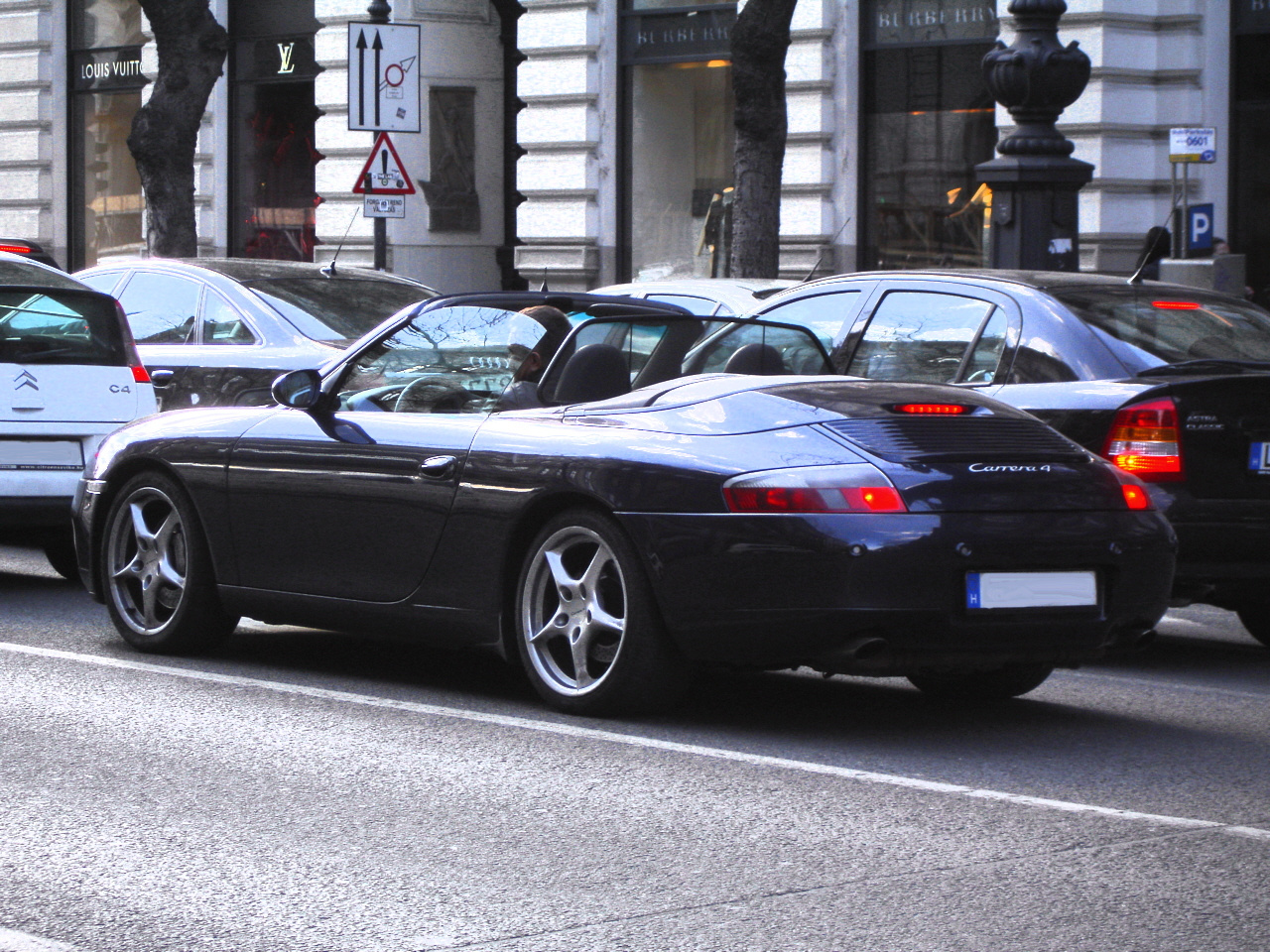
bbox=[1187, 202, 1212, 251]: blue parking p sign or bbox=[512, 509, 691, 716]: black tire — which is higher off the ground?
bbox=[1187, 202, 1212, 251]: blue parking p sign

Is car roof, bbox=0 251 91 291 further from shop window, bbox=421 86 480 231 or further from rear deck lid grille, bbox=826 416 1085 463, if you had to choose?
shop window, bbox=421 86 480 231

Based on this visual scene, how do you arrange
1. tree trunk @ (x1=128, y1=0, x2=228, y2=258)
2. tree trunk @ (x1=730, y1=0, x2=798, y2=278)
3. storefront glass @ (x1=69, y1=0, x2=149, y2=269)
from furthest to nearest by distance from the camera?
storefront glass @ (x1=69, y1=0, x2=149, y2=269) → tree trunk @ (x1=128, y1=0, x2=228, y2=258) → tree trunk @ (x1=730, y1=0, x2=798, y2=278)

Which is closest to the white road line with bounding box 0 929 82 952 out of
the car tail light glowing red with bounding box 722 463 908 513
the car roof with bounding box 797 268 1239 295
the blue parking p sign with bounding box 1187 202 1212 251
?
the car tail light glowing red with bounding box 722 463 908 513

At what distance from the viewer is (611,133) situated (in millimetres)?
25016

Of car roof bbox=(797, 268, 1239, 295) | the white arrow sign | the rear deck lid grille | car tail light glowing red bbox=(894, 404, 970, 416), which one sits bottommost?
the rear deck lid grille

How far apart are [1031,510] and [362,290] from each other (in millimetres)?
7579

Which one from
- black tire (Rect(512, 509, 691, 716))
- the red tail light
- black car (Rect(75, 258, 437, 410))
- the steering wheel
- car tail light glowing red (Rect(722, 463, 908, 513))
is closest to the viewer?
car tail light glowing red (Rect(722, 463, 908, 513))

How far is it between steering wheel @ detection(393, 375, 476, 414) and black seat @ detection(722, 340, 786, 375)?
92 cm

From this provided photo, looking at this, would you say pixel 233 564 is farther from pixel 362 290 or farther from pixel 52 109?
pixel 52 109

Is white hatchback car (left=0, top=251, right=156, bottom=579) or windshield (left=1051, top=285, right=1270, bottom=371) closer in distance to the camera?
windshield (left=1051, top=285, right=1270, bottom=371)

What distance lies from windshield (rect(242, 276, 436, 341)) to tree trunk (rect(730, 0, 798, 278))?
4.39 meters

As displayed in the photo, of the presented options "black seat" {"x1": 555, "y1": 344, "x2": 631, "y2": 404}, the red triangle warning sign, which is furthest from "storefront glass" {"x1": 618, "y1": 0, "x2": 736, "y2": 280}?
"black seat" {"x1": 555, "y1": 344, "x2": 631, "y2": 404}

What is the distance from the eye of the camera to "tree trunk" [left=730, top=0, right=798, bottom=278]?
16.8m

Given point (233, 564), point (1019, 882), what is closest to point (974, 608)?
point (1019, 882)
